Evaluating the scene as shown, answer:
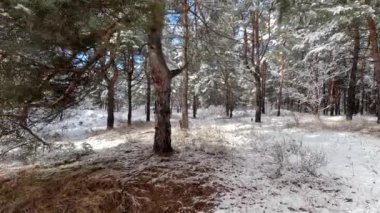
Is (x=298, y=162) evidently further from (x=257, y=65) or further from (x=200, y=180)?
(x=257, y=65)

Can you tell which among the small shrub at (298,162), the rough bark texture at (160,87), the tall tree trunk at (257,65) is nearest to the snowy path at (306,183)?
the small shrub at (298,162)

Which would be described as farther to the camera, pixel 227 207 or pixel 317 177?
pixel 317 177

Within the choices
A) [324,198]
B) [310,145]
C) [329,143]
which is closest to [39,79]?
[324,198]

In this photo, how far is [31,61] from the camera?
5.36m

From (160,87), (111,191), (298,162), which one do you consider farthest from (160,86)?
(298,162)

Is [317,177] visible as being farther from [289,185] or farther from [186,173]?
[186,173]

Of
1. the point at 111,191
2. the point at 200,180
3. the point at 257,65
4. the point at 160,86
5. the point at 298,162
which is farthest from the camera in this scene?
the point at 257,65

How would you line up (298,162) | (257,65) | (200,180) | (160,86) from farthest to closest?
(257,65), (160,86), (298,162), (200,180)

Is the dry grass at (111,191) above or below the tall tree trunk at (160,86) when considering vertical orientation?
below

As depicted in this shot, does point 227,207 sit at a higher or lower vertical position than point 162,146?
lower

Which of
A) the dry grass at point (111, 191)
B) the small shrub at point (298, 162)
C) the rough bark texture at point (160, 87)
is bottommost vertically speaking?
the dry grass at point (111, 191)

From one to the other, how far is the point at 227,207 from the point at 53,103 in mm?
3492

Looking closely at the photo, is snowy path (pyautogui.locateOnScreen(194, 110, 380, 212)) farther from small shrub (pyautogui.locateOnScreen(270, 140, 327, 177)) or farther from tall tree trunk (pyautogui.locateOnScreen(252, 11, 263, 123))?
tall tree trunk (pyautogui.locateOnScreen(252, 11, 263, 123))

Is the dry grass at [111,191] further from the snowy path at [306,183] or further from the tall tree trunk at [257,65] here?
the tall tree trunk at [257,65]
